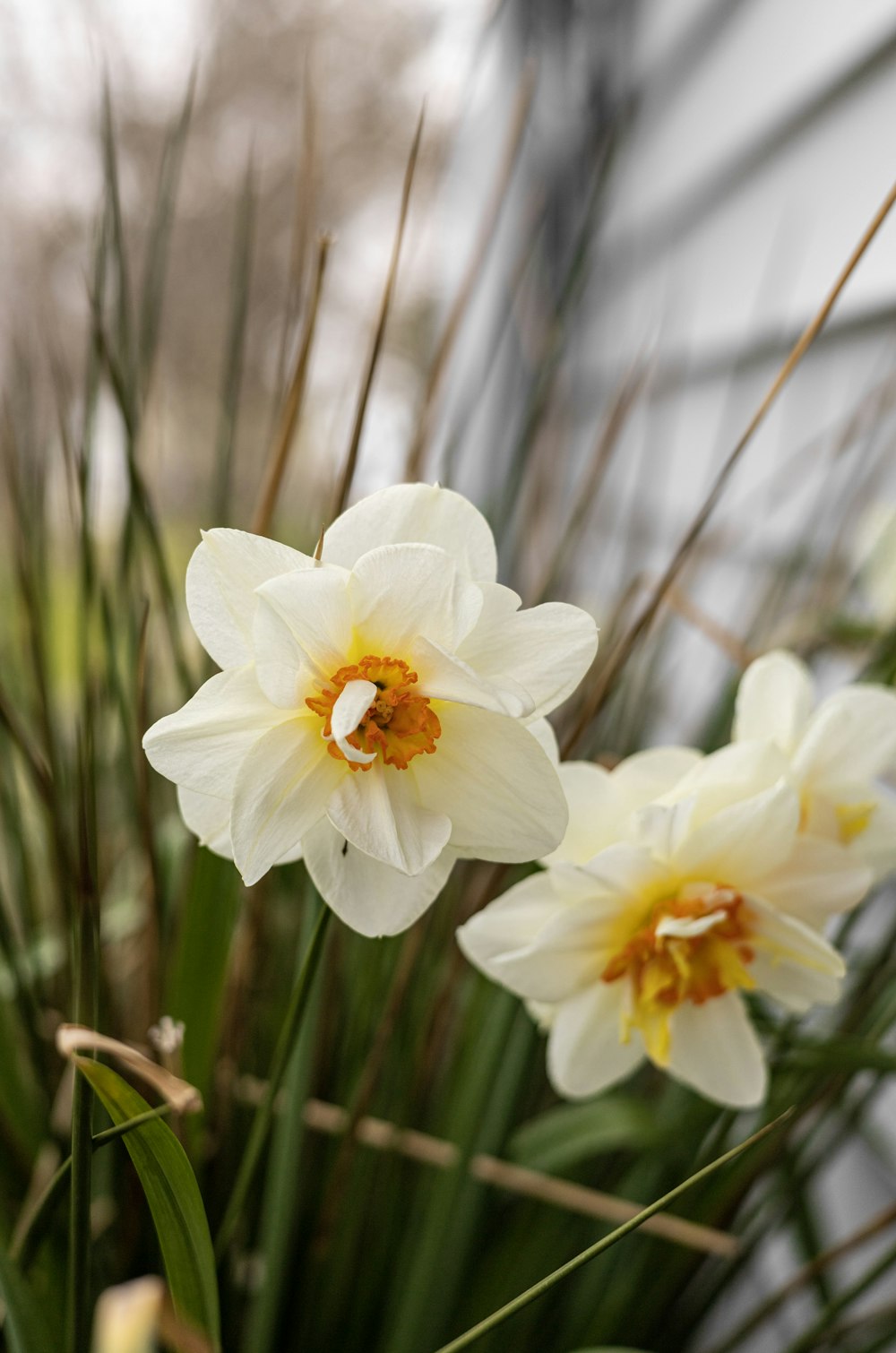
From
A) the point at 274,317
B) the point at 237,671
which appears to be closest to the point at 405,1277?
the point at 237,671

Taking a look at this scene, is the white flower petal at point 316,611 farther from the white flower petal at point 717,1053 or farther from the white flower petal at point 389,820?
the white flower petal at point 717,1053

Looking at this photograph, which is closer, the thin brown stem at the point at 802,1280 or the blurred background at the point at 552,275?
the thin brown stem at the point at 802,1280

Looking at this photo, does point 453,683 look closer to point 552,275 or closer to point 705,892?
point 705,892

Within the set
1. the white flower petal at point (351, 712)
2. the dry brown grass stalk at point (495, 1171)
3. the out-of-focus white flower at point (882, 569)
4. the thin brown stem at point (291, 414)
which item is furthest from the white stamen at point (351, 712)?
the out-of-focus white flower at point (882, 569)

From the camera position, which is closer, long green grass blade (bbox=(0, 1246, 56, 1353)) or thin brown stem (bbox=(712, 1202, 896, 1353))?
long green grass blade (bbox=(0, 1246, 56, 1353))

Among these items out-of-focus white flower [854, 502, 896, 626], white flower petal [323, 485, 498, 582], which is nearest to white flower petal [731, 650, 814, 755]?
white flower petal [323, 485, 498, 582]

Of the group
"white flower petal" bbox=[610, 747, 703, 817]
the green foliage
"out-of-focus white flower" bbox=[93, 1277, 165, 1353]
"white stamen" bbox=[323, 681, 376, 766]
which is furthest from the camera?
the green foliage

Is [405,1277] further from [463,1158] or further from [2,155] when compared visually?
[2,155]

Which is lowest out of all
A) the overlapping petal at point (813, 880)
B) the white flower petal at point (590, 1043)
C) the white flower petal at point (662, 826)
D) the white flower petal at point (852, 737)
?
the white flower petal at point (590, 1043)

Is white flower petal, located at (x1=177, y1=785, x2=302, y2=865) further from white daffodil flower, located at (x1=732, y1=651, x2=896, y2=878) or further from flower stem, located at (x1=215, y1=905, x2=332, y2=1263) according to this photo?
white daffodil flower, located at (x1=732, y1=651, x2=896, y2=878)
